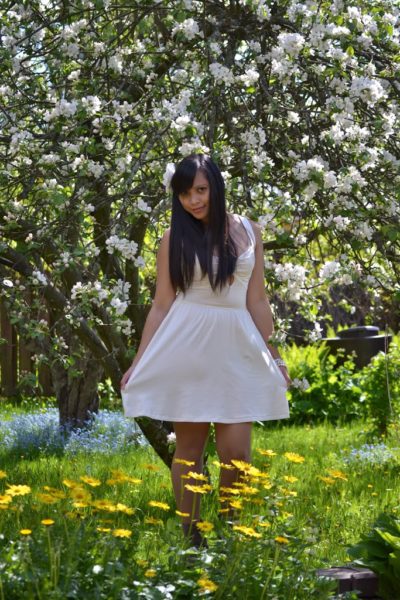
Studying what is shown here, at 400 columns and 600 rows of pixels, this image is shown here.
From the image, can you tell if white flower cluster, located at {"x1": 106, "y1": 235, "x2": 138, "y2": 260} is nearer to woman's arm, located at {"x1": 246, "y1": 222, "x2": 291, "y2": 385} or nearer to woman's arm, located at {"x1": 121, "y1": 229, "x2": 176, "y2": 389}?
woman's arm, located at {"x1": 121, "y1": 229, "x2": 176, "y2": 389}

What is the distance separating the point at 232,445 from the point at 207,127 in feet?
4.30

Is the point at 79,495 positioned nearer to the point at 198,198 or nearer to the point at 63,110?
the point at 198,198

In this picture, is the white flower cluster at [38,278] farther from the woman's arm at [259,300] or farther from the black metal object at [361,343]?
the black metal object at [361,343]

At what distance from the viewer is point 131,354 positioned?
14.1 feet

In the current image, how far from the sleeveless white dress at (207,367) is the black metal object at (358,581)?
2.31ft

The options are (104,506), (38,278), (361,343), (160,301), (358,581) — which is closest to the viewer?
(104,506)

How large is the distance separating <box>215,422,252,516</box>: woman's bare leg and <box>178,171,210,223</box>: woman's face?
772 millimetres

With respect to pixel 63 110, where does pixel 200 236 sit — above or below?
below

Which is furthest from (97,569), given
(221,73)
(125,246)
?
(221,73)

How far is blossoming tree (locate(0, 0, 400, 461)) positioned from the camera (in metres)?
3.92

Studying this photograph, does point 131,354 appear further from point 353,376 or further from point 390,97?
point 353,376

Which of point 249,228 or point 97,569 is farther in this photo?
point 249,228

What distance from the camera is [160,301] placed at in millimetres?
3836

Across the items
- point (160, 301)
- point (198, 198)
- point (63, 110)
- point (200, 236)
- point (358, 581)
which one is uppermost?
point (63, 110)
